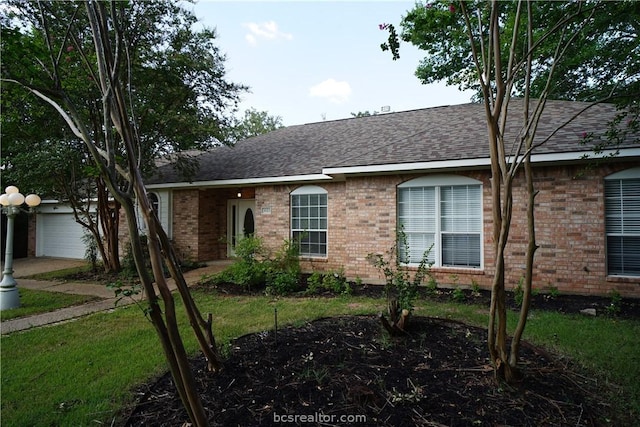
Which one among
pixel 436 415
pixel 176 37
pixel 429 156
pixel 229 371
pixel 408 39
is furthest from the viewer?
pixel 176 37

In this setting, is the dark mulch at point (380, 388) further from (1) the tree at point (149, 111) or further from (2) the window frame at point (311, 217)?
(1) the tree at point (149, 111)

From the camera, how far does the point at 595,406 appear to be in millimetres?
3037

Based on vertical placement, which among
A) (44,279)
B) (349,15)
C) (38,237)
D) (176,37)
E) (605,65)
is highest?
(176,37)

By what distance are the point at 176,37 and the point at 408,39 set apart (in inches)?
302

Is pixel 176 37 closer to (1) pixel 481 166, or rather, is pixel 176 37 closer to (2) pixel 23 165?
(2) pixel 23 165

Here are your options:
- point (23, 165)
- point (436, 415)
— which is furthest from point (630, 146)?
point (23, 165)

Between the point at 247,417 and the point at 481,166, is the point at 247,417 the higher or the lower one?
the lower one

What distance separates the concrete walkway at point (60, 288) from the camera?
20.7 ft

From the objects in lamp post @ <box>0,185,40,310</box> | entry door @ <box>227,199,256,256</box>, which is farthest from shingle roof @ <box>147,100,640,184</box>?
lamp post @ <box>0,185,40,310</box>

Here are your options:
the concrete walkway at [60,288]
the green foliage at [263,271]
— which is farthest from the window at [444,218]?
the concrete walkway at [60,288]

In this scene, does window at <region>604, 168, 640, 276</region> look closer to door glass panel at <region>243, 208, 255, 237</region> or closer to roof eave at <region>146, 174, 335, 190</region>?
roof eave at <region>146, 174, 335, 190</region>

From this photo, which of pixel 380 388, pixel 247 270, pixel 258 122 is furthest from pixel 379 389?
pixel 258 122

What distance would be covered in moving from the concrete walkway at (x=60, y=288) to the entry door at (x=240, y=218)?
4.22ft

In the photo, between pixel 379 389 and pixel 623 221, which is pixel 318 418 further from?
pixel 623 221
